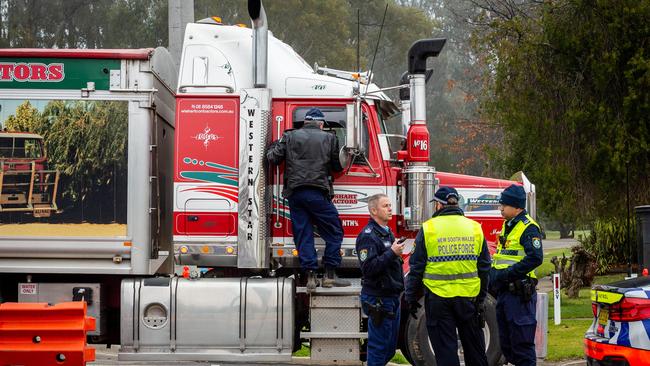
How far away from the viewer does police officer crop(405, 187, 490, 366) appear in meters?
8.69

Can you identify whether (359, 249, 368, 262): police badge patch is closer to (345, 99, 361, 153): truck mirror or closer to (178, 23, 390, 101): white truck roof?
(345, 99, 361, 153): truck mirror

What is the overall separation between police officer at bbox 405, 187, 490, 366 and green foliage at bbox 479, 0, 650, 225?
9649 millimetres

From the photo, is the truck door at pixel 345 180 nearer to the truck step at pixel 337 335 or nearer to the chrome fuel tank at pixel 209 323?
the chrome fuel tank at pixel 209 323

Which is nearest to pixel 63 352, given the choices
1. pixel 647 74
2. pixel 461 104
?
pixel 647 74

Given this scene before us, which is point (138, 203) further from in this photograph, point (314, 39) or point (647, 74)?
point (314, 39)

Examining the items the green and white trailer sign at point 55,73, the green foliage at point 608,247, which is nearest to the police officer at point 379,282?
the green and white trailer sign at point 55,73

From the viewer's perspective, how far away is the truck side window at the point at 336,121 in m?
10.5

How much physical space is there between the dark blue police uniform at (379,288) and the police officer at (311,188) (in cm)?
89

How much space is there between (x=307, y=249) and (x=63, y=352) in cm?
264

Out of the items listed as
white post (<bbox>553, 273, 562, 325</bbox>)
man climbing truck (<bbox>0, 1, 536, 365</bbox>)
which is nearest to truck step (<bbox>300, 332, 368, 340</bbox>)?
man climbing truck (<bbox>0, 1, 536, 365</bbox>)

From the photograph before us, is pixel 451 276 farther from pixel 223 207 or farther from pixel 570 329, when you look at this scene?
pixel 570 329

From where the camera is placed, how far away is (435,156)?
57.2 m

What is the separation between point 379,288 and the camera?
9344mm

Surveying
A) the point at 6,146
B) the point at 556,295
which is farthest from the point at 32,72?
the point at 556,295
